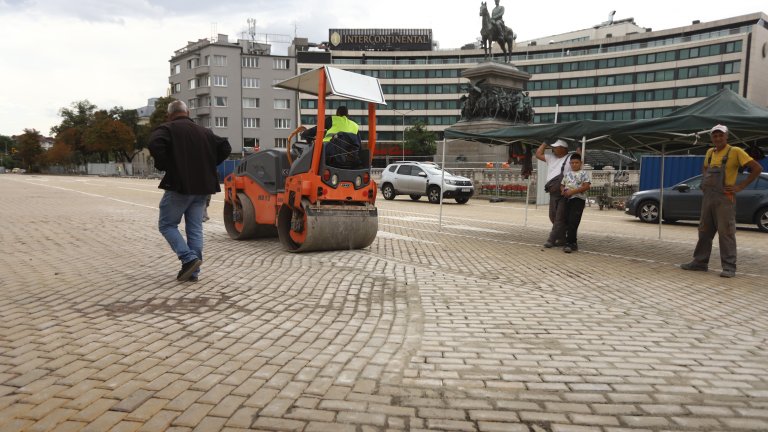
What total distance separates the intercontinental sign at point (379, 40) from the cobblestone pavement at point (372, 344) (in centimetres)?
9111

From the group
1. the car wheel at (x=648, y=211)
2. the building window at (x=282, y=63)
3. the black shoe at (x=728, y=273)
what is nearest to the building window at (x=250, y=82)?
the building window at (x=282, y=63)

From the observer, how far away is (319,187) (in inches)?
320

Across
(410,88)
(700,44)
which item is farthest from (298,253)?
(410,88)

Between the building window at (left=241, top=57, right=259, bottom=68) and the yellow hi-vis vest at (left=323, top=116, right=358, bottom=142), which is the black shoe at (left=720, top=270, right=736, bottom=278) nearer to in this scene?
the yellow hi-vis vest at (left=323, top=116, right=358, bottom=142)

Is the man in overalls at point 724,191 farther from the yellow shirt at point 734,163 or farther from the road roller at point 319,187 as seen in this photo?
the road roller at point 319,187

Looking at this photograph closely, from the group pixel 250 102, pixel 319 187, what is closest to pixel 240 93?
pixel 250 102

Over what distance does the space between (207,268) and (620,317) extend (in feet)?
15.8

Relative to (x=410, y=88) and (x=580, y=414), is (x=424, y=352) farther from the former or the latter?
(x=410, y=88)

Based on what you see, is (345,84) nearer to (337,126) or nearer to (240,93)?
(337,126)

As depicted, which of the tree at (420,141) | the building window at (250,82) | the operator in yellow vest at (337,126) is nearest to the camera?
the operator in yellow vest at (337,126)

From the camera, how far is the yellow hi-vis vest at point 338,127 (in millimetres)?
8260

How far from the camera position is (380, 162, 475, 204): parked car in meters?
23.7

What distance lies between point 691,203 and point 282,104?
75332 millimetres

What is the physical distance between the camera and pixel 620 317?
5.21 metres
